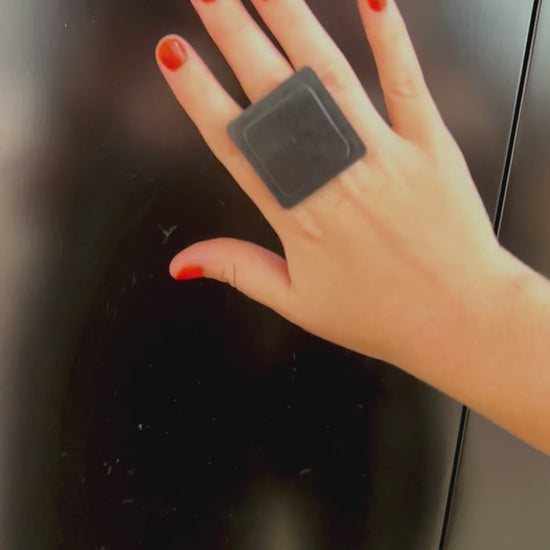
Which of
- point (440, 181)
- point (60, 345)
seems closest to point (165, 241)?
point (60, 345)

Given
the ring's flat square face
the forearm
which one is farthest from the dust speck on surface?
the forearm

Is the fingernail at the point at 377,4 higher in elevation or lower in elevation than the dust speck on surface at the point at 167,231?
higher

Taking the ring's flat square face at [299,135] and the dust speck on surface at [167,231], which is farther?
the dust speck on surface at [167,231]

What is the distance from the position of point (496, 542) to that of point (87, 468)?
0.43 meters

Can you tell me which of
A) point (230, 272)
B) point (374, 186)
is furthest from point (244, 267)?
point (374, 186)

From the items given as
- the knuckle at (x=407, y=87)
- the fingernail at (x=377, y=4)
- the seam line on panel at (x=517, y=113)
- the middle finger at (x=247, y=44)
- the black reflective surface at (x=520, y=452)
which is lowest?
the black reflective surface at (x=520, y=452)

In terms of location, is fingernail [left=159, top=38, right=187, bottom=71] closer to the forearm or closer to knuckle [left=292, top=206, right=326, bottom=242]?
knuckle [left=292, top=206, right=326, bottom=242]

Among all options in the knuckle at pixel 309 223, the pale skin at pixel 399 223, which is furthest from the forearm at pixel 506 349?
the knuckle at pixel 309 223

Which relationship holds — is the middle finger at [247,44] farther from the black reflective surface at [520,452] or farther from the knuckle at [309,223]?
the black reflective surface at [520,452]

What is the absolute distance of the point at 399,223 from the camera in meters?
0.42

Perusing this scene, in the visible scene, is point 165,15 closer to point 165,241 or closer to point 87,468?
point 165,241

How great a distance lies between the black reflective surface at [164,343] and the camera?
1.54 ft

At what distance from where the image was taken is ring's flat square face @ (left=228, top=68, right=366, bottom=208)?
409 millimetres

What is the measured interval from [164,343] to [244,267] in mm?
122
